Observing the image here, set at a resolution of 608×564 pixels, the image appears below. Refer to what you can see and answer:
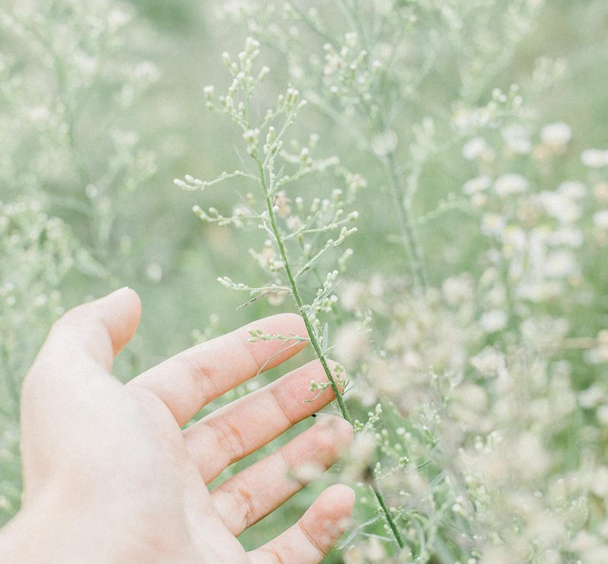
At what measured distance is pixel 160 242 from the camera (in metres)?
6.22

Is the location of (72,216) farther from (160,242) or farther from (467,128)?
(467,128)

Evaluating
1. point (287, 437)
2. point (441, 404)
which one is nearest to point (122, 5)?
point (287, 437)

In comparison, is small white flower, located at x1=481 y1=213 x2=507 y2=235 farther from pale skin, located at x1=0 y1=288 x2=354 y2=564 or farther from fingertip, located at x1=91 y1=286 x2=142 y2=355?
fingertip, located at x1=91 y1=286 x2=142 y2=355

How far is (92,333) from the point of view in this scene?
6.53 feet

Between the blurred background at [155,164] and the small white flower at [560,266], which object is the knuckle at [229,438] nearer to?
the blurred background at [155,164]

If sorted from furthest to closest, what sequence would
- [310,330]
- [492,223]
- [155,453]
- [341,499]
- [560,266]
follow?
[560,266]
[492,223]
[341,499]
[155,453]
[310,330]

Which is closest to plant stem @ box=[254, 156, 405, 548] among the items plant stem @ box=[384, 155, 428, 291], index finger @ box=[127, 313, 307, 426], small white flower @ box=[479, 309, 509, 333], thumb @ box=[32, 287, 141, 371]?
index finger @ box=[127, 313, 307, 426]

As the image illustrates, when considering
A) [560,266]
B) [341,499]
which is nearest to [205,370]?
[341,499]

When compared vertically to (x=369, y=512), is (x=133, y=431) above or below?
above

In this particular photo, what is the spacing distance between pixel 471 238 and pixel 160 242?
9.75 ft

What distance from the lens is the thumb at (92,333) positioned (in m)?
1.93

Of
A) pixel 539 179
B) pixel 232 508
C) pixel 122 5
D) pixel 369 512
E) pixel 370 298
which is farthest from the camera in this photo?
pixel 122 5

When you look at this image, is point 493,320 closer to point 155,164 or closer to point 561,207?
point 561,207

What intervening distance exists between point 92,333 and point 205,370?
0.51 metres
